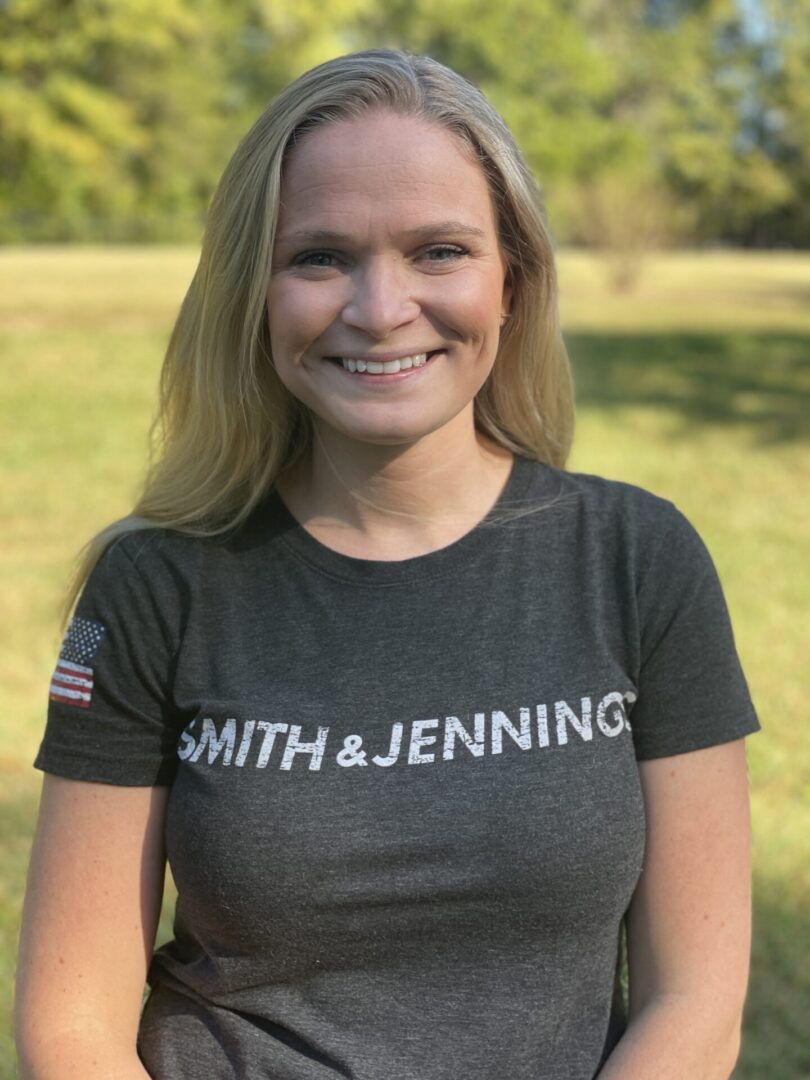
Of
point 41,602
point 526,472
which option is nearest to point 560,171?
point 41,602

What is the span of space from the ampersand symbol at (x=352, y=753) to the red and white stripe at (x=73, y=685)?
0.35 m

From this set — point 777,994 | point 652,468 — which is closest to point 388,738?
point 777,994

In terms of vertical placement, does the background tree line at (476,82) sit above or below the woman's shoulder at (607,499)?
above

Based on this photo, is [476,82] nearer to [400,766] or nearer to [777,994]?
[777,994]

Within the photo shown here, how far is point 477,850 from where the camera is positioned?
1.63 m

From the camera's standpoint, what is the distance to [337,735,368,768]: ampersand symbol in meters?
1.67

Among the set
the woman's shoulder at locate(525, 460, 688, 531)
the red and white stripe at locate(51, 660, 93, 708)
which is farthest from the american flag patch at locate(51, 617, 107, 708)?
the woman's shoulder at locate(525, 460, 688, 531)

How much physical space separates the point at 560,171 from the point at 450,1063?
22319 mm

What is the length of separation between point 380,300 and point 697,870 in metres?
0.85

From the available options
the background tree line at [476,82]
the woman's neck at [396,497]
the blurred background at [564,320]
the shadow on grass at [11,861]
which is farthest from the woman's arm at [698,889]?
the background tree line at [476,82]

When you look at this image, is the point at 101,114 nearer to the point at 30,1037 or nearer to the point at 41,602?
the point at 41,602

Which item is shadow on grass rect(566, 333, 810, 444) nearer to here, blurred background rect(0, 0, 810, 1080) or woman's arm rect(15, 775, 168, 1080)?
blurred background rect(0, 0, 810, 1080)

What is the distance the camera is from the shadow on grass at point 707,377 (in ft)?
37.8

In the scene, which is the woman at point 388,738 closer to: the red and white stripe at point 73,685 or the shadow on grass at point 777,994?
the red and white stripe at point 73,685
